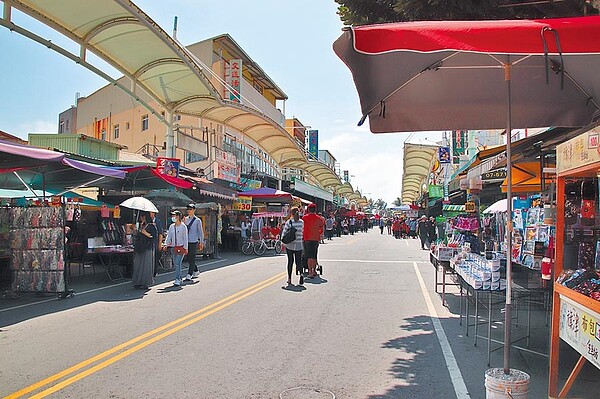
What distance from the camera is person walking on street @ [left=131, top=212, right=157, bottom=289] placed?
11328mm

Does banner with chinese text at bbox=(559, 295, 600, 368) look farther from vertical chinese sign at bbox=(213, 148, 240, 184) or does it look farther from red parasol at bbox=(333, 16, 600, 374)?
vertical chinese sign at bbox=(213, 148, 240, 184)

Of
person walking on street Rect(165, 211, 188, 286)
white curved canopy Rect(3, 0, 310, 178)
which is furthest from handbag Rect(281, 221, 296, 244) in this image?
white curved canopy Rect(3, 0, 310, 178)

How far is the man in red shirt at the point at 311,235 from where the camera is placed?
12.7 metres

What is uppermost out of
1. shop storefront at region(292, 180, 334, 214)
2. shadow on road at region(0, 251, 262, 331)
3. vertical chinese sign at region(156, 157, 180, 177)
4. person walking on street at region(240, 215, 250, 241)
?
Result: shop storefront at region(292, 180, 334, 214)

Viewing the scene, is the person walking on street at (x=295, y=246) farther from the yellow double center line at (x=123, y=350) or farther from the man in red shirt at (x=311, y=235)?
the yellow double center line at (x=123, y=350)

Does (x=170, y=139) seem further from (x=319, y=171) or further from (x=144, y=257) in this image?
(x=319, y=171)

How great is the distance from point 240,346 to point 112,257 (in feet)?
27.2

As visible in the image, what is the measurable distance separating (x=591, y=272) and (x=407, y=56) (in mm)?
2615

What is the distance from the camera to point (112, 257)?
1348 centimetres

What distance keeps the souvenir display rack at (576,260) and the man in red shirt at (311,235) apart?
7.71 m

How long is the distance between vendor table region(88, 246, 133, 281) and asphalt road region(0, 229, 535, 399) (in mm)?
1600

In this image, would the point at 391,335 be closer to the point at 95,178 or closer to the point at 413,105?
the point at 413,105

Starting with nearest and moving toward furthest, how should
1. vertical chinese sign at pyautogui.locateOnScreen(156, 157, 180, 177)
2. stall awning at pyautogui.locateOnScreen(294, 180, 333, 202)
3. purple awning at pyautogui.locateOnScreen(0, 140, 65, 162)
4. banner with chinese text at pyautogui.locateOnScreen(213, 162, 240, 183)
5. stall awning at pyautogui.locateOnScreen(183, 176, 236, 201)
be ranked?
purple awning at pyautogui.locateOnScreen(0, 140, 65, 162) → vertical chinese sign at pyautogui.locateOnScreen(156, 157, 180, 177) → stall awning at pyautogui.locateOnScreen(183, 176, 236, 201) → banner with chinese text at pyautogui.locateOnScreen(213, 162, 240, 183) → stall awning at pyautogui.locateOnScreen(294, 180, 333, 202)

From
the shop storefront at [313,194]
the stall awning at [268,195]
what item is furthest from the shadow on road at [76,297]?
the shop storefront at [313,194]
